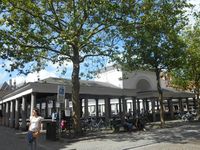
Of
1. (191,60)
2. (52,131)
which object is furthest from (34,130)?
(191,60)

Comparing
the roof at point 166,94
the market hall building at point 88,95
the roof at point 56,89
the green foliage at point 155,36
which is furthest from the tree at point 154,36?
the roof at point 166,94

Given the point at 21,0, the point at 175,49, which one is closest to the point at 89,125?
the point at 175,49

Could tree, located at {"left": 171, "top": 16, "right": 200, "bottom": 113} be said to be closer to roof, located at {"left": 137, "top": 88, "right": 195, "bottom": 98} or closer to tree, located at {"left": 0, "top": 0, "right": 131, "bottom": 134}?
roof, located at {"left": 137, "top": 88, "right": 195, "bottom": 98}

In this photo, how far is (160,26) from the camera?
18.0 meters

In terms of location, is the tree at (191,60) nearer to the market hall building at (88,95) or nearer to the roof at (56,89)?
the market hall building at (88,95)

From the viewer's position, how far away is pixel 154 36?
70.2ft

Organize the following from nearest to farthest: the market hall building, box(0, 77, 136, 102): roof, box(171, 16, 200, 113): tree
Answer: box(0, 77, 136, 102): roof
the market hall building
box(171, 16, 200, 113): tree

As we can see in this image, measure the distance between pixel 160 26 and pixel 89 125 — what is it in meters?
10.8

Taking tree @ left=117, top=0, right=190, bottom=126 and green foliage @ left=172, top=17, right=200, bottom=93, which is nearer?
tree @ left=117, top=0, right=190, bottom=126

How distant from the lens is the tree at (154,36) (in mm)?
18188

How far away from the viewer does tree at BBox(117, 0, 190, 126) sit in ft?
59.7

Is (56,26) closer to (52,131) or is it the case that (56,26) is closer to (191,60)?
Answer: (52,131)

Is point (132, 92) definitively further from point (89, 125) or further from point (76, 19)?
point (76, 19)

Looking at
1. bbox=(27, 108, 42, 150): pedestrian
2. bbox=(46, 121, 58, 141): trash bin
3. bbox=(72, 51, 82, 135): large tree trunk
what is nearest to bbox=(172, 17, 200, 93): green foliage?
bbox=(72, 51, 82, 135): large tree trunk
